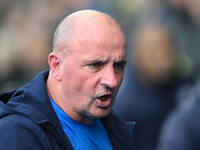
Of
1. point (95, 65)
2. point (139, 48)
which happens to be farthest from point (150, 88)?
point (95, 65)

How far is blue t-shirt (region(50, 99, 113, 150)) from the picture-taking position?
279 cm

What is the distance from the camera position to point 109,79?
271 centimetres

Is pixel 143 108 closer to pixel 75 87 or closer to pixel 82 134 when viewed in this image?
pixel 82 134

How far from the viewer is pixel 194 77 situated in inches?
229

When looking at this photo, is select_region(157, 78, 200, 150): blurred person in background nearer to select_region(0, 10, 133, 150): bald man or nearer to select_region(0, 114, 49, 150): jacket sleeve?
select_region(0, 10, 133, 150): bald man

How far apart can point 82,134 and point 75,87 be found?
1.21 feet

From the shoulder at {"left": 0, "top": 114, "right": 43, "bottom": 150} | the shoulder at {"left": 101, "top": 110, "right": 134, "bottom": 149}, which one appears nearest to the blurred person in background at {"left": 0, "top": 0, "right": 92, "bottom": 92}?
the shoulder at {"left": 101, "top": 110, "right": 134, "bottom": 149}

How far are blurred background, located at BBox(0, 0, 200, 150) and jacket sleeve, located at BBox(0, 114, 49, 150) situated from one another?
2.37 metres

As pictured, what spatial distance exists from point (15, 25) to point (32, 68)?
110cm

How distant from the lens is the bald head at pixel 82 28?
275cm

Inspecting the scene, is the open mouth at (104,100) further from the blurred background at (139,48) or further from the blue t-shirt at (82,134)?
the blurred background at (139,48)

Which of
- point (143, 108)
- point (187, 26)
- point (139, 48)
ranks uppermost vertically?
point (187, 26)

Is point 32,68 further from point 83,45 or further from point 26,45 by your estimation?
point 83,45

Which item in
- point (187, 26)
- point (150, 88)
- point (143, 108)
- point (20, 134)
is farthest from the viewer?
point (187, 26)
